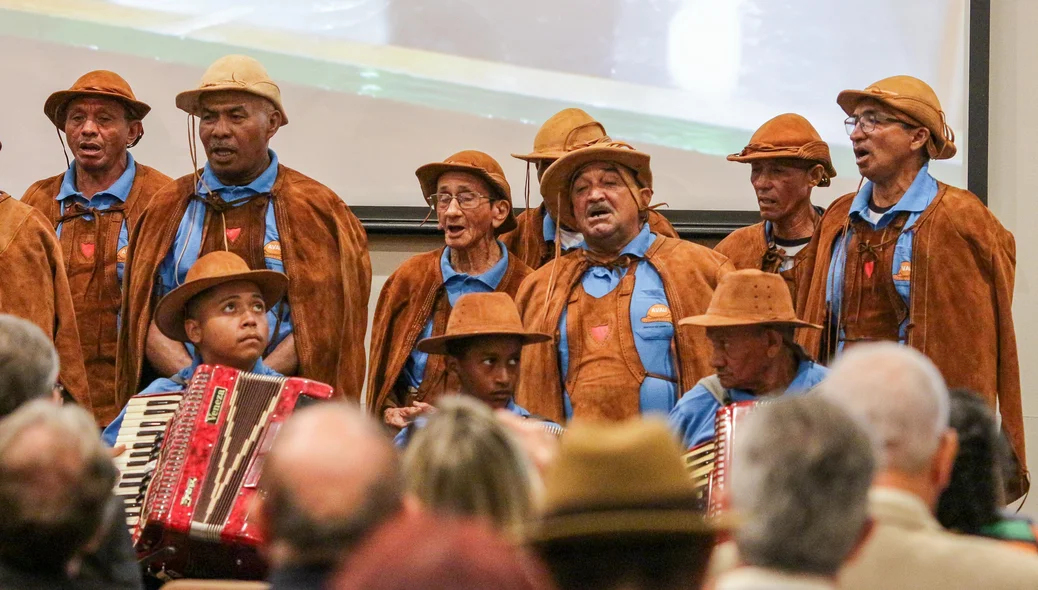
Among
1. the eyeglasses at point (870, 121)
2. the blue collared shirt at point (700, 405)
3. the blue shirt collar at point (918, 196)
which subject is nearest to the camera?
the blue collared shirt at point (700, 405)

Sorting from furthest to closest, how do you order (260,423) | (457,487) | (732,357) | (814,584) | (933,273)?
(933,273)
(732,357)
(260,423)
(457,487)
(814,584)

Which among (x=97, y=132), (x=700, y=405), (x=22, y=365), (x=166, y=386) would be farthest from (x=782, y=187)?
(x=22, y=365)

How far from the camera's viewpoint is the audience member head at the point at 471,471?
2.16m

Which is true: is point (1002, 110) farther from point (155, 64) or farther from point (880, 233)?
point (155, 64)

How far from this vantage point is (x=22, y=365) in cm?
294

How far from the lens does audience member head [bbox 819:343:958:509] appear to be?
7.44 feet

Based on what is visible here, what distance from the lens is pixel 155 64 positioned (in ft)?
22.2

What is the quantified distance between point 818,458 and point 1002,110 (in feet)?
16.7

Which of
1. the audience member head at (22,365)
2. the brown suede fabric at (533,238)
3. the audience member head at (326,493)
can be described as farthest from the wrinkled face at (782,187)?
the audience member head at (326,493)

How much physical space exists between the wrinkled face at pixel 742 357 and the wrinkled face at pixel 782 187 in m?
1.41

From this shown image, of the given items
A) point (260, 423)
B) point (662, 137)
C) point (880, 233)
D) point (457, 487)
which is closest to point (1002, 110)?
point (662, 137)

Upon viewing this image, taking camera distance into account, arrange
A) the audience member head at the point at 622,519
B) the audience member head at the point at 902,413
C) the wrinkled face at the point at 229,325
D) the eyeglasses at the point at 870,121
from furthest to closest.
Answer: the eyeglasses at the point at 870,121
the wrinkled face at the point at 229,325
the audience member head at the point at 902,413
the audience member head at the point at 622,519

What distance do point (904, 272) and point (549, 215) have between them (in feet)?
4.29

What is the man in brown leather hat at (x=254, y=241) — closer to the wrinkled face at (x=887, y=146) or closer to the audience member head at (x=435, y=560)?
the wrinkled face at (x=887, y=146)
